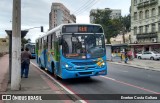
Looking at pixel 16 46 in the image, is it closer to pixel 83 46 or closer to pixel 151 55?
pixel 83 46

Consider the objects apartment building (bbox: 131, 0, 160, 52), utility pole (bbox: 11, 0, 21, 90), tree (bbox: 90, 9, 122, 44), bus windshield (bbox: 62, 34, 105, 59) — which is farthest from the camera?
tree (bbox: 90, 9, 122, 44)

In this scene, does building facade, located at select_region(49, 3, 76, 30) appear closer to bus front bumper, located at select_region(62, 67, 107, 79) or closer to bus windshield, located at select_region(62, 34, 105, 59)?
bus windshield, located at select_region(62, 34, 105, 59)

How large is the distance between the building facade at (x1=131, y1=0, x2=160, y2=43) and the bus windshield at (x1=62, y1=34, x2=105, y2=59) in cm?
4514

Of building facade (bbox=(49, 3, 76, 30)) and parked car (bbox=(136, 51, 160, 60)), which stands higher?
building facade (bbox=(49, 3, 76, 30))

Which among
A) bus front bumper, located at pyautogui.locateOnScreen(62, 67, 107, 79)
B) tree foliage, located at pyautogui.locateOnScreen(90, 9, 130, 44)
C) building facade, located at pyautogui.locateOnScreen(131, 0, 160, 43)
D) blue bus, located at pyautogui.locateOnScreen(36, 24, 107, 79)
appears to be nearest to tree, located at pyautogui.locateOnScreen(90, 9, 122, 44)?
tree foliage, located at pyautogui.locateOnScreen(90, 9, 130, 44)

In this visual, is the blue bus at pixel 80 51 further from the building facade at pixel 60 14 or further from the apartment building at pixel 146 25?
the building facade at pixel 60 14

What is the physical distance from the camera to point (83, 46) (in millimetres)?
14258

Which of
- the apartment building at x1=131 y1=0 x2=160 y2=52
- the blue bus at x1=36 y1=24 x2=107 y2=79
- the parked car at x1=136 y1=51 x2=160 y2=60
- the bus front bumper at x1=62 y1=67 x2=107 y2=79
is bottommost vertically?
the parked car at x1=136 y1=51 x2=160 y2=60

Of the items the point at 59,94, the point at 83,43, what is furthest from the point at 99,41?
the point at 59,94

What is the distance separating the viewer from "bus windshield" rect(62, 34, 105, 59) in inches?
555

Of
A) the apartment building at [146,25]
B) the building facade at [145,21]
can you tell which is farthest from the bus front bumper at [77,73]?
the building facade at [145,21]

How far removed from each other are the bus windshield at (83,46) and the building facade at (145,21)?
45.1 meters

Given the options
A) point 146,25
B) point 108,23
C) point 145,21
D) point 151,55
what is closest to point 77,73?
point 151,55

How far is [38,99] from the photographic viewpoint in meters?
9.99
